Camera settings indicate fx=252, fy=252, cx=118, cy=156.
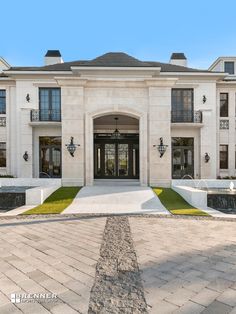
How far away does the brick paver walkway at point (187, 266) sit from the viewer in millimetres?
3154

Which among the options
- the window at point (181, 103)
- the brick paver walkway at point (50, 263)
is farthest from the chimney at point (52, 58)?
the brick paver walkway at point (50, 263)

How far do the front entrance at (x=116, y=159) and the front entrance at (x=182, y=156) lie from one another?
326 centimetres

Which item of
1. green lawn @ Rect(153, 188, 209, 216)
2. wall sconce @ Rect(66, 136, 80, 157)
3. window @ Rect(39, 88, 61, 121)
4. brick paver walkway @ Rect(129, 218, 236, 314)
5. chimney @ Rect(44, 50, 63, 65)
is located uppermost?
chimney @ Rect(44, 50, 63, 65)

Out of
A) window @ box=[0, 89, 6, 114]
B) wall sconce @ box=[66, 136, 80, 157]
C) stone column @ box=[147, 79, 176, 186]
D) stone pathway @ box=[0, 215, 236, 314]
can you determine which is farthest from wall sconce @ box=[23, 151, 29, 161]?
stone pathway @ box=[0, 215, 236, 314]

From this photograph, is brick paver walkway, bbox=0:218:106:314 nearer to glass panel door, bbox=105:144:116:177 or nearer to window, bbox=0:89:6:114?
glass panel door, bbox=105:144:116:177

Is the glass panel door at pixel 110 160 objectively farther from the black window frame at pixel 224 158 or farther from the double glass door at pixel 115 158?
the black window frame at pixel 224 158

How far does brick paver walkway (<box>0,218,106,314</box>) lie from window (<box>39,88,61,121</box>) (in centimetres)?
1458

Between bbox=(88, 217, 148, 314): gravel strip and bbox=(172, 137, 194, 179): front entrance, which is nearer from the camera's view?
bbox=(88, 217, 148, 314): gravel strip

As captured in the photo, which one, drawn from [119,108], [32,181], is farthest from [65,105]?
[32,181]

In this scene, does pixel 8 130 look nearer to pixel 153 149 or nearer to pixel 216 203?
pixel 153 149

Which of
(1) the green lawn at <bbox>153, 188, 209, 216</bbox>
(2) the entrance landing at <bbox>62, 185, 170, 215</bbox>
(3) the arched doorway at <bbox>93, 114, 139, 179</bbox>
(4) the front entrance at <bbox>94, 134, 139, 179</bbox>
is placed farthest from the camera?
(4) the front entrance at <bbox>94, 134, 139, 179</bbox>

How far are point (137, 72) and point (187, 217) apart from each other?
12682 millimetres

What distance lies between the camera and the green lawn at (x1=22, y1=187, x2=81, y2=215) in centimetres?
956

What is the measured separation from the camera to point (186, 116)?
68.9ft
